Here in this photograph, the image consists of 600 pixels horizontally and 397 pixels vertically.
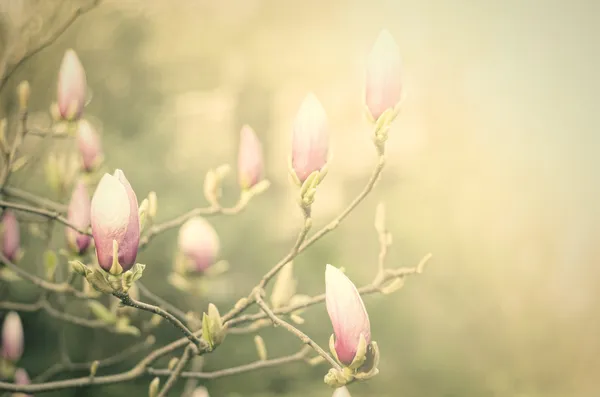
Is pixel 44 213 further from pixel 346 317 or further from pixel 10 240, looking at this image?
pixel 346 317

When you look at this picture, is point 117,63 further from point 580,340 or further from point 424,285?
point 580,340

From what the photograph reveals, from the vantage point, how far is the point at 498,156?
807mm

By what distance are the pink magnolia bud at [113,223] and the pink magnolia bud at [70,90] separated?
0.91 ft

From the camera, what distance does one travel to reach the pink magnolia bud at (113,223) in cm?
50

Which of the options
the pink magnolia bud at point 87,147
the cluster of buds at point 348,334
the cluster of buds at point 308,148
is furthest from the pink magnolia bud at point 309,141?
the pink magnolia bud at point 87,147

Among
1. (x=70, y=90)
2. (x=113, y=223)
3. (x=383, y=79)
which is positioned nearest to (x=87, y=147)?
(x=70, y=90)

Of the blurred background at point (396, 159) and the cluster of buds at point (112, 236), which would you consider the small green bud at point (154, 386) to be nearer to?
the cluster of buds at point (112, 236)

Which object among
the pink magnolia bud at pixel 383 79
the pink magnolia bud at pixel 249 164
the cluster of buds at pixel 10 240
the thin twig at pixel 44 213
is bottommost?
the cluster of buds at pixel 10 240

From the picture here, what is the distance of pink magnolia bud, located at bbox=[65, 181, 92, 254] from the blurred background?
25 cm

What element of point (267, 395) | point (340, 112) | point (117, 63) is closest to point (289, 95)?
point (340, 112)

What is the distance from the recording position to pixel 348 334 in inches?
19.9

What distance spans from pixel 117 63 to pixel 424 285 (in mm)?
673

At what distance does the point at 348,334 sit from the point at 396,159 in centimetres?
42

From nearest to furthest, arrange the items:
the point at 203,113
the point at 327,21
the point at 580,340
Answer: the point at 580,340
the point at 327,21
the point at 203,113
